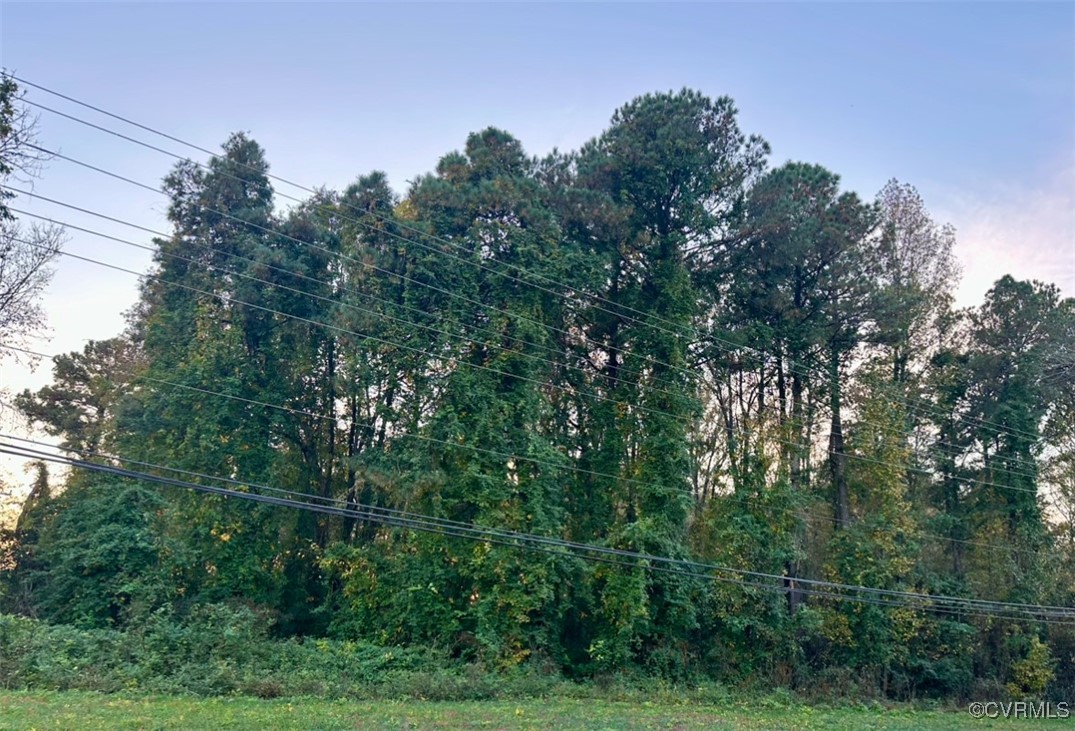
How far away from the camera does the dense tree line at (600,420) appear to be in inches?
817

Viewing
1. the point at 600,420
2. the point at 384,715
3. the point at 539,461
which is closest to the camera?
the point at 384,715

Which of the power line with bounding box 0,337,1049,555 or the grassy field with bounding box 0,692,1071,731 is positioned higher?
the power line with bounding box 0,337,1049,555

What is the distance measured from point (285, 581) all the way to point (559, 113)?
17.4 meters

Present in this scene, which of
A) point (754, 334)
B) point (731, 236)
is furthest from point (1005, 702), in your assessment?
point (731, 236)

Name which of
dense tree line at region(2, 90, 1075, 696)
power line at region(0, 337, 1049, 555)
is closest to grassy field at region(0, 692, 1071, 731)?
dense tree line at region(2, 90, 1075, 696)

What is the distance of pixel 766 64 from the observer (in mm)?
14648

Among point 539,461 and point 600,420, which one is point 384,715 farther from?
point 600,420

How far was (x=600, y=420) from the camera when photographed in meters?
24.4

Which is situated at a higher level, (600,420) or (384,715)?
(600,420)

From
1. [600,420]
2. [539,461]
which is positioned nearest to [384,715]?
[539,461]

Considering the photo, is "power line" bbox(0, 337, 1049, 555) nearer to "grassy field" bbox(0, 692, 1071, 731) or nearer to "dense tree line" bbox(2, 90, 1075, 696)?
"dense tree line" bbox(2, 90, 1075, 696)

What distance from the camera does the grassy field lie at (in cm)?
1131

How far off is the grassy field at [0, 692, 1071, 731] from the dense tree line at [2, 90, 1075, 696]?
3.58 m

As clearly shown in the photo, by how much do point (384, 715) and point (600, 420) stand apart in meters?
13.0
